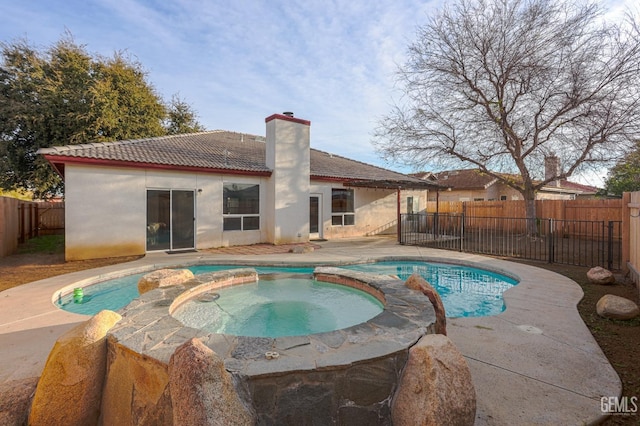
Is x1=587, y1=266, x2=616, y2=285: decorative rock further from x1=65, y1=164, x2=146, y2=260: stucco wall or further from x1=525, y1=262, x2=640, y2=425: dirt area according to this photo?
x1=65, y1=164, x2=146, y2=260: stucco wall

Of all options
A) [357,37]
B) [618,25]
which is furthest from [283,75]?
[618,25]

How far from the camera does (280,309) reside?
4699mm

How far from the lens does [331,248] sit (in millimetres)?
11109

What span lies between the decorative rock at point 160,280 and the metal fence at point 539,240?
9.04m

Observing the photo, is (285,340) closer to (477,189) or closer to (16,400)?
(16,400)

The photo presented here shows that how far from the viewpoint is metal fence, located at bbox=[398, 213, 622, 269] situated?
8773 millimetres

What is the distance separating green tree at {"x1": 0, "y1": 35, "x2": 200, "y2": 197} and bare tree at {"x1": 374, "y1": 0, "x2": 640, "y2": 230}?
1366 centimetres

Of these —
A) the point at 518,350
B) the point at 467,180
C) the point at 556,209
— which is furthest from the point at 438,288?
the point at 467,180

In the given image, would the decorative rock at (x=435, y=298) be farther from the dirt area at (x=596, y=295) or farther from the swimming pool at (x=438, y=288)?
the swimming pool at (x=438, y=288)

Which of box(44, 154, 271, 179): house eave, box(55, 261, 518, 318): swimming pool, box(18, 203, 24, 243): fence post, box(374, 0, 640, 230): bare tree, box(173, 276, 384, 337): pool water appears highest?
box(374, 0, 640, 230): bare tree

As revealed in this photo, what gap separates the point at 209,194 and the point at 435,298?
9.07m

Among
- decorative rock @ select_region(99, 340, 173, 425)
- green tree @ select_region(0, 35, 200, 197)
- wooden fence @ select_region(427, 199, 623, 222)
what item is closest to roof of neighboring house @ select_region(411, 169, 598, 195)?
wooden fence @ select_region(427, 199, 623, 222)

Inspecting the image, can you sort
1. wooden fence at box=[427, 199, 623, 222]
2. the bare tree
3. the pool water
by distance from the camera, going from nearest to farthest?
the pool water
the bare tree
wooden fence at box=[427, 199, 623, 222]

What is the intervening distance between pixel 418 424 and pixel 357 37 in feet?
35.0
